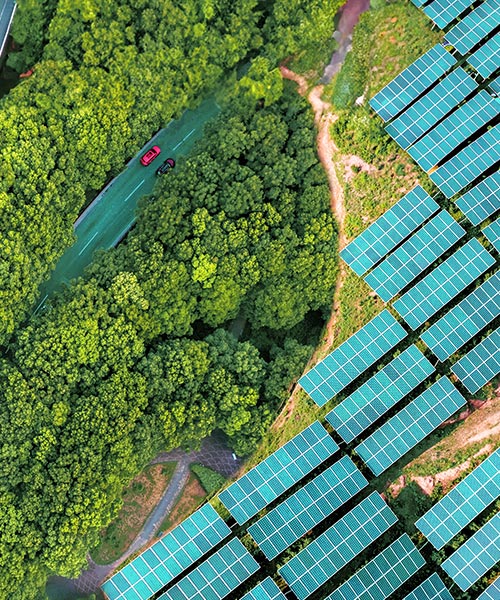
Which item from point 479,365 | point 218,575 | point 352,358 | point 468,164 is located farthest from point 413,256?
point 218,575

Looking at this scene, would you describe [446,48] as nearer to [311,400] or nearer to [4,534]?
[311,400]

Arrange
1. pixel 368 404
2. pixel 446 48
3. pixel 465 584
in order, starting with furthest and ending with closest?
pixel 446 48
pixel 368 404
pixel 465 584

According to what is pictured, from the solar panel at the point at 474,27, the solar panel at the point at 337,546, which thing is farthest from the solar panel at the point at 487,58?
the solar panel at the point at 337,546

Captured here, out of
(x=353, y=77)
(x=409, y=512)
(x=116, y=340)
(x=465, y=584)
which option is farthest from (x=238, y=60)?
(x=465, y=584)

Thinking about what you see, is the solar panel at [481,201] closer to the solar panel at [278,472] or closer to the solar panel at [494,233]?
the solar panel at [494,233]

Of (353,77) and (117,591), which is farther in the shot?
(353,77)

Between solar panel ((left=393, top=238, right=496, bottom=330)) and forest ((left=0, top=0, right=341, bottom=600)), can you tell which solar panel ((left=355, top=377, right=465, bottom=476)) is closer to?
solar panel ((left=393, top=238, right=496, bottom=330))

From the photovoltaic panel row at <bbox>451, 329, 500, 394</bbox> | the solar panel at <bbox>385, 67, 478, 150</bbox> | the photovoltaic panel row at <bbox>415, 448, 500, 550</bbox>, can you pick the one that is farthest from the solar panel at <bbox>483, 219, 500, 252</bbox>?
the photovoltaic panel row at <bbox>415, 448, 500, 550</bbox>
